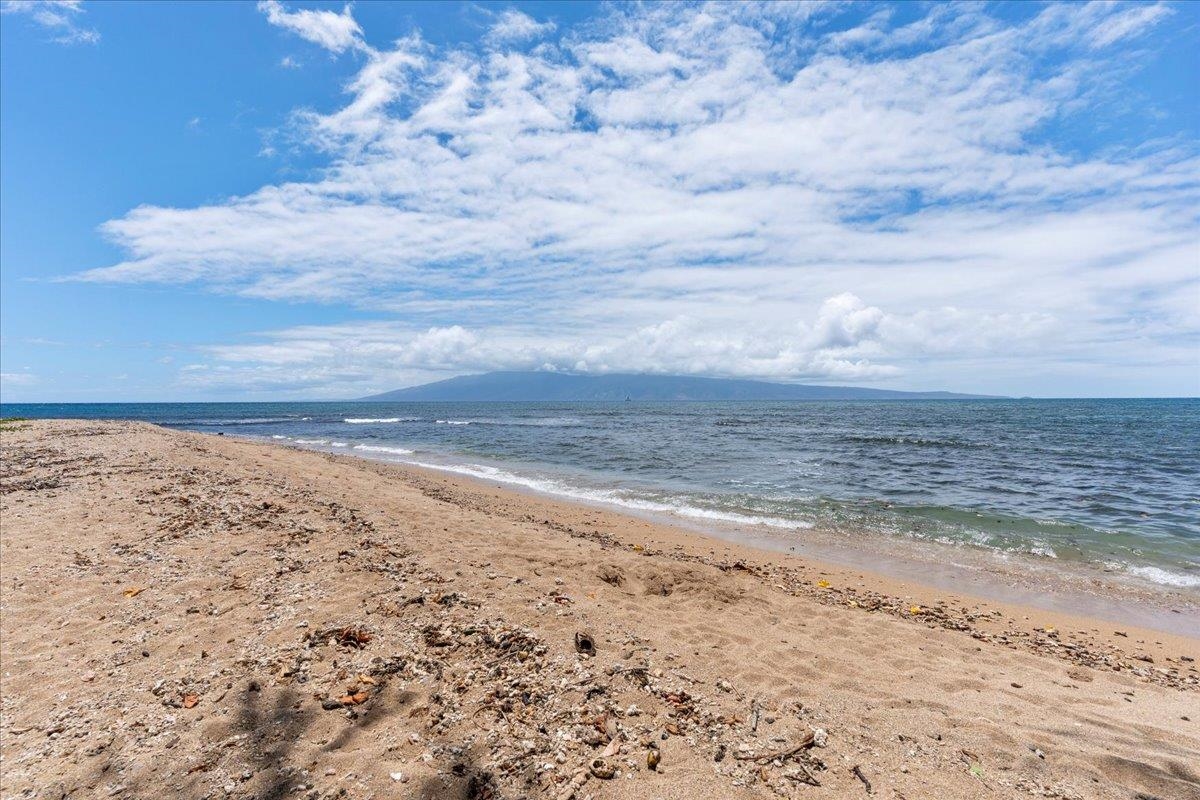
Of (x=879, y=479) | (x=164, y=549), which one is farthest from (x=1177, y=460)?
(x=164, y=549)

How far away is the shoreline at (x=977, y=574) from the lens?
907 centimetres

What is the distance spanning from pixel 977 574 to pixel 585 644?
9.27 metres

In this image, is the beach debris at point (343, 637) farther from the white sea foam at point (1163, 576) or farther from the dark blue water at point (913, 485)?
the white sea foam at point (1163, 576)

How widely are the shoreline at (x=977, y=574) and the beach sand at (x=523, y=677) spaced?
569 millimetres

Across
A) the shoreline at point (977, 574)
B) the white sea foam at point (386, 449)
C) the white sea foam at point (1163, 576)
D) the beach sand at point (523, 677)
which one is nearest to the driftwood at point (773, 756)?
the beach sand at point (523, 677)

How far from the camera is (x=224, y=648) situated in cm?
562

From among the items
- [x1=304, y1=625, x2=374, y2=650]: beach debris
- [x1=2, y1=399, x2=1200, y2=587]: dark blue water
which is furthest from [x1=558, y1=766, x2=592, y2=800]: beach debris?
[x1=2, y1=399, x2=1200, y2=587]: dark blue water

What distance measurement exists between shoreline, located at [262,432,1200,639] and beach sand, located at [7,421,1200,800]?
57cm

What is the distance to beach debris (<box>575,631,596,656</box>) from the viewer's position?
5509mm

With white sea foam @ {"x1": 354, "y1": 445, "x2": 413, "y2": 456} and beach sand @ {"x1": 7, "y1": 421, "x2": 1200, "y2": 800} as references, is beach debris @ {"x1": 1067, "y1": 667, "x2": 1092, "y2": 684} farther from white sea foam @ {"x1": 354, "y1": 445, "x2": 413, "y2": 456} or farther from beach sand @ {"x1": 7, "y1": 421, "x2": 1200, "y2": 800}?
white sea foam @ {"x1": 354, "y1": 445, "x2": 413, "y2": 456}

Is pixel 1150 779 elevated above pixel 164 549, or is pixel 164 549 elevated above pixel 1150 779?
pixel 164 549

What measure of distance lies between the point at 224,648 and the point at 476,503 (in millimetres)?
9714

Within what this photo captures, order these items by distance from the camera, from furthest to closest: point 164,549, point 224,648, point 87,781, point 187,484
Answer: point 187,484 < point 164,549 < point 224,648 < point 87,781

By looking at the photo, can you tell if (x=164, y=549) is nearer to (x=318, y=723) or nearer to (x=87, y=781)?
(x=87, y=781)
